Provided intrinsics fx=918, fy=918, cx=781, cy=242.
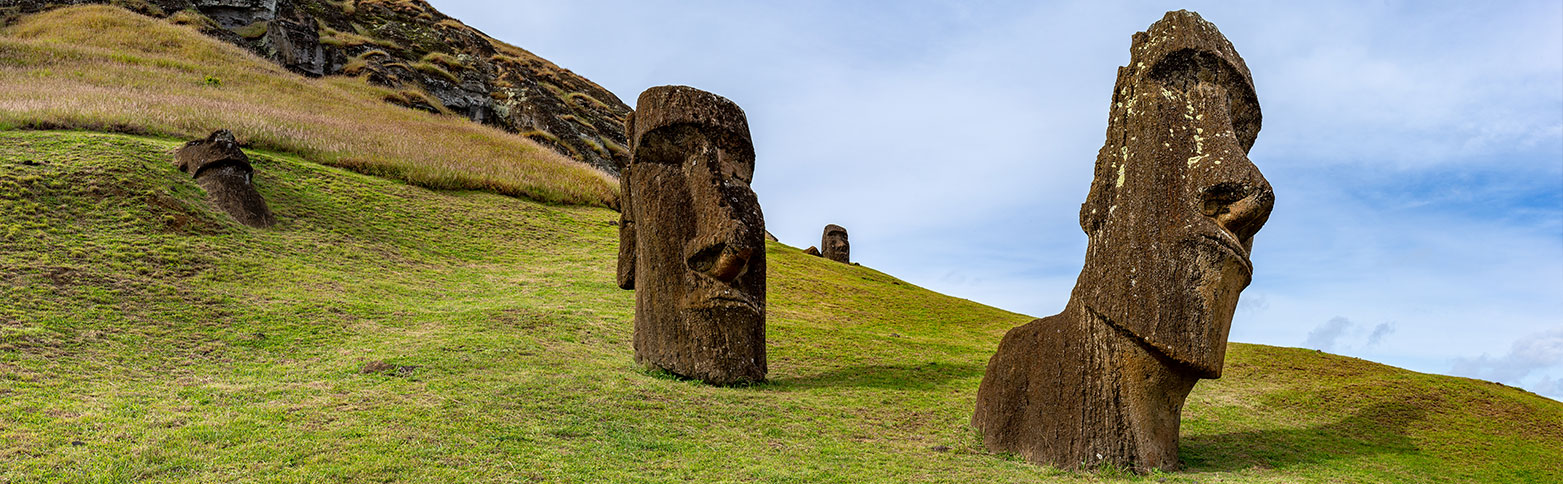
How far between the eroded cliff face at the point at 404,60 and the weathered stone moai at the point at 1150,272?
36.3 meters

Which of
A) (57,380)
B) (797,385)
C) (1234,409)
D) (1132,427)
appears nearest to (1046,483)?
(1132,427)

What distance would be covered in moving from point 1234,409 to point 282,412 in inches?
420

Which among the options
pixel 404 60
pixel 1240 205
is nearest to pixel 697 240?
pixel 1240 205

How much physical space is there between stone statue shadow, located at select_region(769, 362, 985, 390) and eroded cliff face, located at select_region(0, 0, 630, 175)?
31.6 meters

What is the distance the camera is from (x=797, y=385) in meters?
11.4

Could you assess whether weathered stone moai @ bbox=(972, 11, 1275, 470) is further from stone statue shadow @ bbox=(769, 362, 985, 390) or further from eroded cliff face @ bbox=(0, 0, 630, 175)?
eroded cliff face @ bbox=(0, 0, 630, 175)

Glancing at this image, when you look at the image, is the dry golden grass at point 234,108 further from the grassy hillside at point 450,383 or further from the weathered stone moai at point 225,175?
the weathered stone moai at point 225,175

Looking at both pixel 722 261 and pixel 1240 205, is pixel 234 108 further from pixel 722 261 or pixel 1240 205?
pixel 1240 205

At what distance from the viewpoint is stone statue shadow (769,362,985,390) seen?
11.6 meters

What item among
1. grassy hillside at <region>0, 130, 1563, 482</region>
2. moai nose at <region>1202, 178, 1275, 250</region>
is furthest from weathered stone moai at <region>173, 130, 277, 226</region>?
moai nose at <region>1202, 178, 1275, 250</region>

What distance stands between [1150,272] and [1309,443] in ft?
13.0

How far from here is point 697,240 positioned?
10.8 meters

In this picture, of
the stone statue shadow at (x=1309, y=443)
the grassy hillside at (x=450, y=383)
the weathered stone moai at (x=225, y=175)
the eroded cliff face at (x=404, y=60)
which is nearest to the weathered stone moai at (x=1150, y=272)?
the grassy hillside at (x=450, y=383)

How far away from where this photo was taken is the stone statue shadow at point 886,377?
38.1ft
